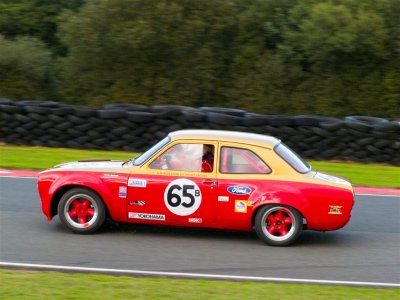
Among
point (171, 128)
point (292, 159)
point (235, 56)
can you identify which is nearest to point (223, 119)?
point (171, 128)

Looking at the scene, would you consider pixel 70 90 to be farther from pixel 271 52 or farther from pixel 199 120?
pixel 199 120

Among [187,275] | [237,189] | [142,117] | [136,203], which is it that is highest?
[142,117]

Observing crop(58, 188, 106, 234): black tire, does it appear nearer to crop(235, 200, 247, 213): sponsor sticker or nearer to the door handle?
the door handle

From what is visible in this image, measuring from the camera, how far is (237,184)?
10180mm

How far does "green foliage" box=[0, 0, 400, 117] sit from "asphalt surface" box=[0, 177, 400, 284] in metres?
16.9

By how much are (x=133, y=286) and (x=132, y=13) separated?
21861 mm

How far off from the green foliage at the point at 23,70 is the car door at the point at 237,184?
59.5 feet

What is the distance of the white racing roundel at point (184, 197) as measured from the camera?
10.2 meters

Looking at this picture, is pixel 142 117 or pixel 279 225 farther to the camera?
pixel 142 117

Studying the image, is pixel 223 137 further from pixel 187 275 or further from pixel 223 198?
pixel 187 275

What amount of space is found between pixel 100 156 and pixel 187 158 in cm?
771

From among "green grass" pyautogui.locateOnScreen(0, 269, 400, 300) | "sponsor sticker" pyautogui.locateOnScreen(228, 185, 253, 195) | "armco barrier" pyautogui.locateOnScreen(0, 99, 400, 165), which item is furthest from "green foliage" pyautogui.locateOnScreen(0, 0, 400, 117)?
"green grass" pyautogui.locateOnScreen(0, 269, 400, 300)

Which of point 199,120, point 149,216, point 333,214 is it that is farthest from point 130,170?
point 199,120

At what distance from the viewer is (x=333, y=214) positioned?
10.2 meters
